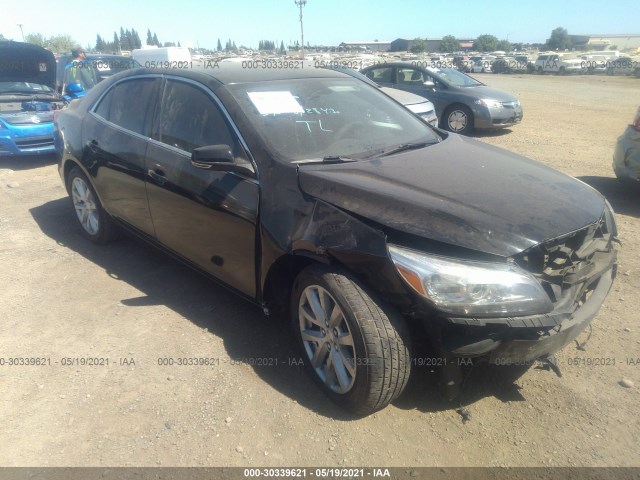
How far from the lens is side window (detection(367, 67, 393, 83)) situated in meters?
11.5

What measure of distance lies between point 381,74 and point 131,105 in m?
8.68

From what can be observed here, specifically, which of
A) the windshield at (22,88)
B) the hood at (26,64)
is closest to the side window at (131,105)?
the hood at (26,64)

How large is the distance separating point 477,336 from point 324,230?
0.87m

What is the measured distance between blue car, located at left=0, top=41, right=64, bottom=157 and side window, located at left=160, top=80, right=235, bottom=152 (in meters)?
5.47

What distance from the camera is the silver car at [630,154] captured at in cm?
547

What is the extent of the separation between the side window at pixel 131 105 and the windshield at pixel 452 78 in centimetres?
818

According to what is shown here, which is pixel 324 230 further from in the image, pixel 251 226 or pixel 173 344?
pixel 173 344

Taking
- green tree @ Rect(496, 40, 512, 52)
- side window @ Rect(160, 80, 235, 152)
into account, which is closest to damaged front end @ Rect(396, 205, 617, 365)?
side window @ Rect(160, 80, 235, 152)

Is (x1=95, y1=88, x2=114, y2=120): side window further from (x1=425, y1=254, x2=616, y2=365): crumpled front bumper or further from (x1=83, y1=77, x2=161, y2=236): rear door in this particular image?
(x1=425, y1=254, x2=616, y2=365): crumpled front bumper

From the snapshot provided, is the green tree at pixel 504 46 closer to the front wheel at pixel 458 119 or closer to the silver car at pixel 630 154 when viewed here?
the front wheel at pixel 458 119

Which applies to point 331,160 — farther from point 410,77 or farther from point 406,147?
point 410,77

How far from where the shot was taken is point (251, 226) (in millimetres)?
2844

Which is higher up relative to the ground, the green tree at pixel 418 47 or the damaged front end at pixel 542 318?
the green tree at pixel 418 47

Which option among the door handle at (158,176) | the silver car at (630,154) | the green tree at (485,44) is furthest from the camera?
the green tree at (485,44)
